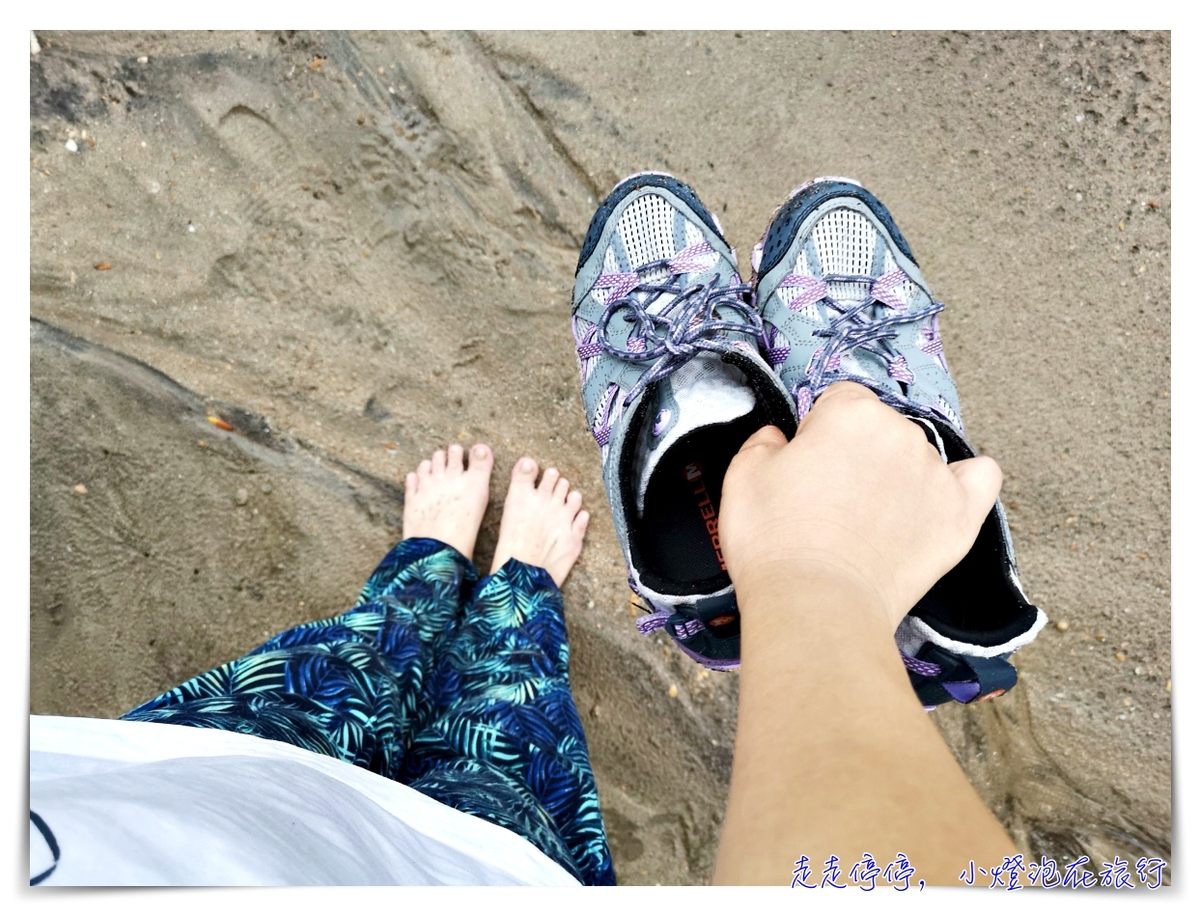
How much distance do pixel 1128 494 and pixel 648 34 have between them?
3.04 ft

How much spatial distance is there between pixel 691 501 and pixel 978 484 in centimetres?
37

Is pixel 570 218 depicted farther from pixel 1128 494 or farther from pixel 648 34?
pixel 1128 494

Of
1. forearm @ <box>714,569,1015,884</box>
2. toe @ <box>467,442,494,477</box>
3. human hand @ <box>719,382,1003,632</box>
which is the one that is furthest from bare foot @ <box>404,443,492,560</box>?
forearm @ <box>714,569,1015,884</box>

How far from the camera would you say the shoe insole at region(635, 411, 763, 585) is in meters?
0.92

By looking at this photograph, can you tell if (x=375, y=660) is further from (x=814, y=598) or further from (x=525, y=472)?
(x=814, y=598)

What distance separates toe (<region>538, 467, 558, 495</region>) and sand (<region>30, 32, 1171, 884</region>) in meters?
0.02

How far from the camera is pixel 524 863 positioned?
718mm

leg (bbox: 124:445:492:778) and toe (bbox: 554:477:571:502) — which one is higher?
toe (bbox: 554:477:571:502)

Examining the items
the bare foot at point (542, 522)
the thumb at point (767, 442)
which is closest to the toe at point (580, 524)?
the bare foot at point (542, 522)

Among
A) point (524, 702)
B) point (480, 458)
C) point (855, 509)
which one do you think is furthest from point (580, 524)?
point (855, 509)

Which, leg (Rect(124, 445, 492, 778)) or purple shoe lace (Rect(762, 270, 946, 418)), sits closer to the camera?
leg (Rect(124, 445, 492, 778))

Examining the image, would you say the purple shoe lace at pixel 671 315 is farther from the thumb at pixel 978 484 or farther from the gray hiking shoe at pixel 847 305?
the thumb at pixel 978 484

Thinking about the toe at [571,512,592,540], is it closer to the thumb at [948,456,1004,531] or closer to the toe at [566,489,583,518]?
the toe at [566,489,583,518]

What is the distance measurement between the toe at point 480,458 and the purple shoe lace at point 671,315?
0.22 m
